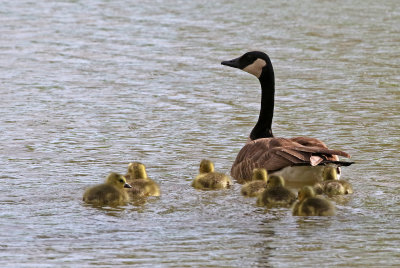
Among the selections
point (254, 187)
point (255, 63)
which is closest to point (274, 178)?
point (254, 187)

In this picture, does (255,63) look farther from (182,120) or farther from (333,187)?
(333,187)

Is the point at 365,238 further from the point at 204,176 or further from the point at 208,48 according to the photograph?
the point at 208,48

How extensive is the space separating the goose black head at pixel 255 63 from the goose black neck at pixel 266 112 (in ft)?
0.17

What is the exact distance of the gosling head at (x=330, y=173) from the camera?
8.59 m

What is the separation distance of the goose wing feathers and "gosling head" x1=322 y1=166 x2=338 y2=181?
7cm

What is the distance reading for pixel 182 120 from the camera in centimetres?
1157

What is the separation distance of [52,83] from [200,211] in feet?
21.6

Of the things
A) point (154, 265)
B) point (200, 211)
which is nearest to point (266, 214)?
point (200, 211)

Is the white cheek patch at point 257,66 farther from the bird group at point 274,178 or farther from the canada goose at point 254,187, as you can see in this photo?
the canada goose at point 254,187

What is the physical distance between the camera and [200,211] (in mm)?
7746

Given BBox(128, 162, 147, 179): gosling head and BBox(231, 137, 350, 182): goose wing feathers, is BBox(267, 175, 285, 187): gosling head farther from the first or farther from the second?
BBox(128, 162, 147, 179): gosling head

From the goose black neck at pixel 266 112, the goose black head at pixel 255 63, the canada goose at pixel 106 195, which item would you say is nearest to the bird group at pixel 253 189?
the canada goose at pixel 106 195

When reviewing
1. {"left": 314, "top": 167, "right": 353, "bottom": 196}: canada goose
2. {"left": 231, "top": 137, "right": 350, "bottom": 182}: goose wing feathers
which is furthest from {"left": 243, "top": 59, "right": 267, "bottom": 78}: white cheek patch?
{"left": 314, "top": 167, "right": 353, "bottom": 196}: canada goose

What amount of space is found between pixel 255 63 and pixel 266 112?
537 millimetres
